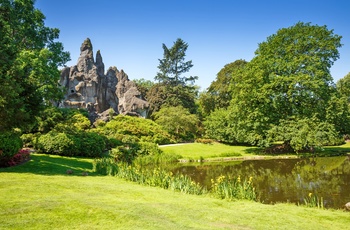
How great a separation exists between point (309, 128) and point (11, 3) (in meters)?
30.3

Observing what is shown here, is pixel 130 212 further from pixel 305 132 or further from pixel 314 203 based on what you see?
pixel 305 132

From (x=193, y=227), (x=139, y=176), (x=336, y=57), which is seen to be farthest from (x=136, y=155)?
(x=336, y=57)

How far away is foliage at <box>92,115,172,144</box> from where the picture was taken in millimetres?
32344

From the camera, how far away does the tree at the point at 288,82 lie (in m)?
27.2

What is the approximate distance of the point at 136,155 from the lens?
24859 millimetres

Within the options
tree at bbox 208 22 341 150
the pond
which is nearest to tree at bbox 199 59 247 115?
tree at bbox 208 22 341 150

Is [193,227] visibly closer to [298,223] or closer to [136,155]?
[298,223]

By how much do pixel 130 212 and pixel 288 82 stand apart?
81.9ft

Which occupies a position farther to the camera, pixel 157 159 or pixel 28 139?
pixel 157 159

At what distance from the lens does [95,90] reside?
143ft

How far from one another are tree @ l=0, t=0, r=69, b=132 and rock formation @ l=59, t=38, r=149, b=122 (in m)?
15.8

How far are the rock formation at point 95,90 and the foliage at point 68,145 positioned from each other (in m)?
18.4

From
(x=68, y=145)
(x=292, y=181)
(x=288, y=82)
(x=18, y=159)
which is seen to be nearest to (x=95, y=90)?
(x=68, y=145)

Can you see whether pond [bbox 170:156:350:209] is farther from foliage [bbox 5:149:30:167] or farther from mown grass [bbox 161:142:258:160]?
foliage [bbox 5:149:30:167]
